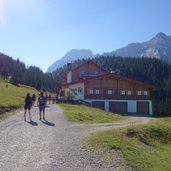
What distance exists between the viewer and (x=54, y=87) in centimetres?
17250

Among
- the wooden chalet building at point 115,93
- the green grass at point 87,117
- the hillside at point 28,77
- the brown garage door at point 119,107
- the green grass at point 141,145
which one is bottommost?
the green grass at point 141,145

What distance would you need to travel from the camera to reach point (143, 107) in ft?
211

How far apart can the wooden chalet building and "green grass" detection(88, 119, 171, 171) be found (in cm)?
3626

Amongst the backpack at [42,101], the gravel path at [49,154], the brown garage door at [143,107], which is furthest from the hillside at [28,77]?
the gravel path at [49,154]

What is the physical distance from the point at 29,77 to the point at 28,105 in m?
134

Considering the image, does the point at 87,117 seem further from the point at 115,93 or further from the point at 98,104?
the point at 115,93

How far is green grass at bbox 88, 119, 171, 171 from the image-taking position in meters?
14.1

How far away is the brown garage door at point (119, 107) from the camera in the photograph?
205ft

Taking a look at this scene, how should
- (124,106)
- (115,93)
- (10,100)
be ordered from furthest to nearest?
(115,93) → (124,106) → (10,100)

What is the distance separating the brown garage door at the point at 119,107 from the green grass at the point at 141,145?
3621 centimetres

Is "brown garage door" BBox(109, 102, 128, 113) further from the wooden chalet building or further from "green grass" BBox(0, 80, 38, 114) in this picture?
"green grass" BBox(0, 80, 38, 114)

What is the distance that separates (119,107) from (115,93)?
9.28ft

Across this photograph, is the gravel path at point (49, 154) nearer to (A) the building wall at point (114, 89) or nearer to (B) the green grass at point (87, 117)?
(B) the green grass at point (87, 117)

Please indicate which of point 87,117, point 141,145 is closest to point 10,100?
point 87,117
